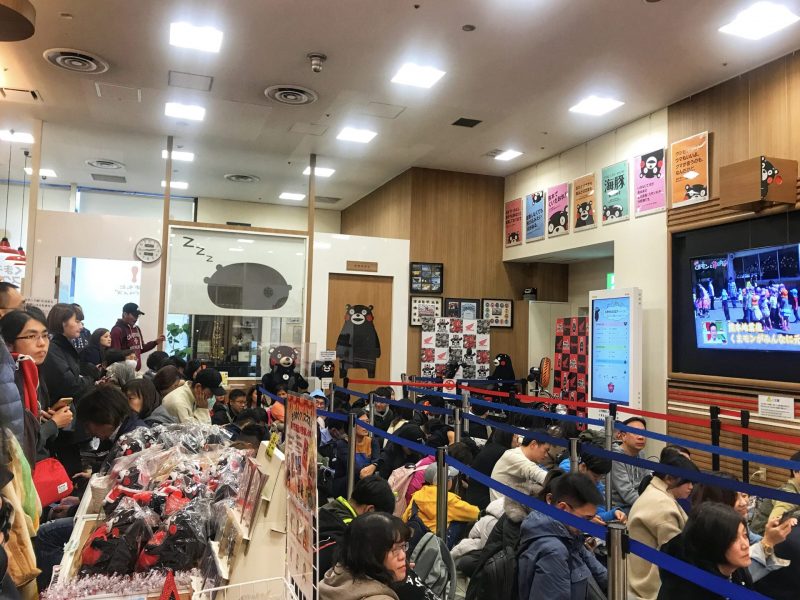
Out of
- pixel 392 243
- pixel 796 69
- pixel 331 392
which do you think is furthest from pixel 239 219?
pixel 796 69

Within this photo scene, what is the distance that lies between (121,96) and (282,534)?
279 inches

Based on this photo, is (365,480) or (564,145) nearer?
(365,480)

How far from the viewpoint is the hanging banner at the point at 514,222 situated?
32.6 ft

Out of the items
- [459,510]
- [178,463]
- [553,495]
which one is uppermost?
[178,463]

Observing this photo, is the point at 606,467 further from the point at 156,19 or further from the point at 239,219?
the point at 239,219

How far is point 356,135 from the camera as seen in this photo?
27.9ft

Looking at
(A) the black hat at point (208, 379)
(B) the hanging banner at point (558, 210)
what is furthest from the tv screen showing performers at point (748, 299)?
(A) the black hat at point (208, 379)

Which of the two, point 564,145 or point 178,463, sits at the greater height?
point 564,145

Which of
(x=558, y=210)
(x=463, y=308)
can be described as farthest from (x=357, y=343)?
(x=558, y=210)

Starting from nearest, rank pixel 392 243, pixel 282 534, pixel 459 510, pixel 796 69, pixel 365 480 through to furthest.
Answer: pixel 282 534 < pixel 365 480 < pixel 459 510 < pixel 796 69 < pixel 392 243

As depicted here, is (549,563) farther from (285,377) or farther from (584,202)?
(584,202)

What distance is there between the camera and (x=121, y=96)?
7266 millimetres

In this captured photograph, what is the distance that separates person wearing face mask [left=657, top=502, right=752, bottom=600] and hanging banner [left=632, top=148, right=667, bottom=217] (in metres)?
5.59

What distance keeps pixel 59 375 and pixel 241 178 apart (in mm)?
7688
